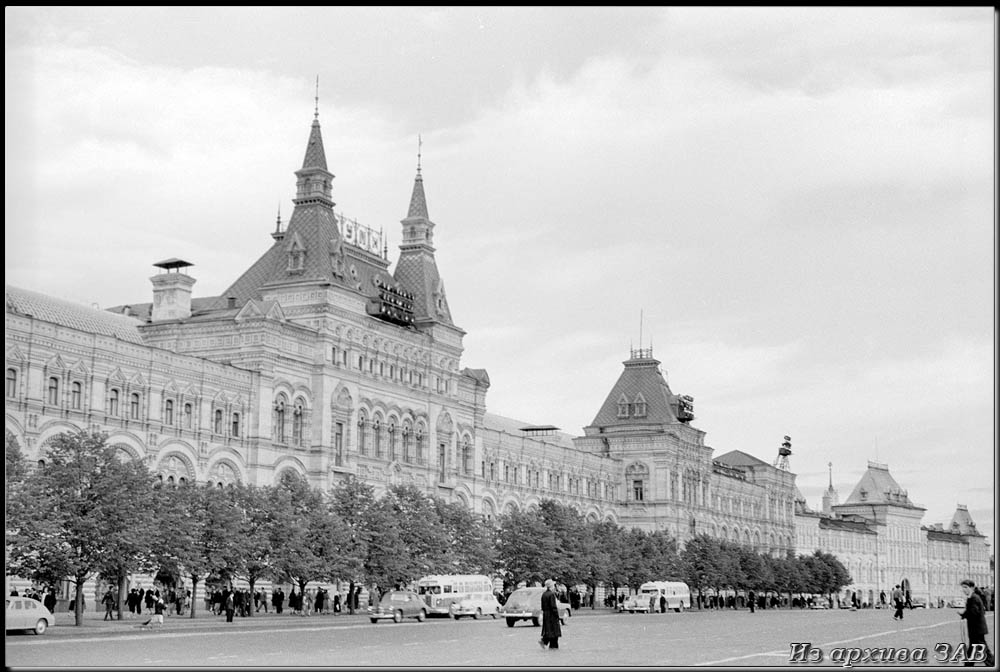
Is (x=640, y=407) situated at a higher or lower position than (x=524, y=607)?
higher

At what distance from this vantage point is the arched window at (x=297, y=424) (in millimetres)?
75312

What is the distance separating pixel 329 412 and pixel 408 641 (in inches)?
1495

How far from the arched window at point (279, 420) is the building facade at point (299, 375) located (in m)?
0.13

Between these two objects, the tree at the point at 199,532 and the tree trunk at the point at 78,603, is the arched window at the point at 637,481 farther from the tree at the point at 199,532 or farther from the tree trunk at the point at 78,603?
the tree trunk at the point at 78,603

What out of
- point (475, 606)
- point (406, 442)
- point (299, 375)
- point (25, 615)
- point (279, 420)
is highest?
point (299, 375)

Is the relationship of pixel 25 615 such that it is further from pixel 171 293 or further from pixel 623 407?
pixel 623 407

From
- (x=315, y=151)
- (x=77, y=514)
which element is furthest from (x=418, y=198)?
(x=77, y=514)

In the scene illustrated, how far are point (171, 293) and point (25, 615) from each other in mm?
39115

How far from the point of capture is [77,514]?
5075cm

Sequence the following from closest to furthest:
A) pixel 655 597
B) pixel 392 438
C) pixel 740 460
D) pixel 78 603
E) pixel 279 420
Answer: pixel 78 603, pixel 279 420, pixel 392 438, pixel 655 597, pixel 740 460

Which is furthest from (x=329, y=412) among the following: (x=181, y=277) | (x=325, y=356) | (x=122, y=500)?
(x=122, y=500)

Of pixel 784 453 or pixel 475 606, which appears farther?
pixel 784 453

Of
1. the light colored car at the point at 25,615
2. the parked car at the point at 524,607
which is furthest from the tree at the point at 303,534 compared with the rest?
the light colored car at the point at 25,615

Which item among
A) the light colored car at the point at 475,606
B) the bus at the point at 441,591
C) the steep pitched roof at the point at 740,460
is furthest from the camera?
the steep pitched roof at the point at 740,460
